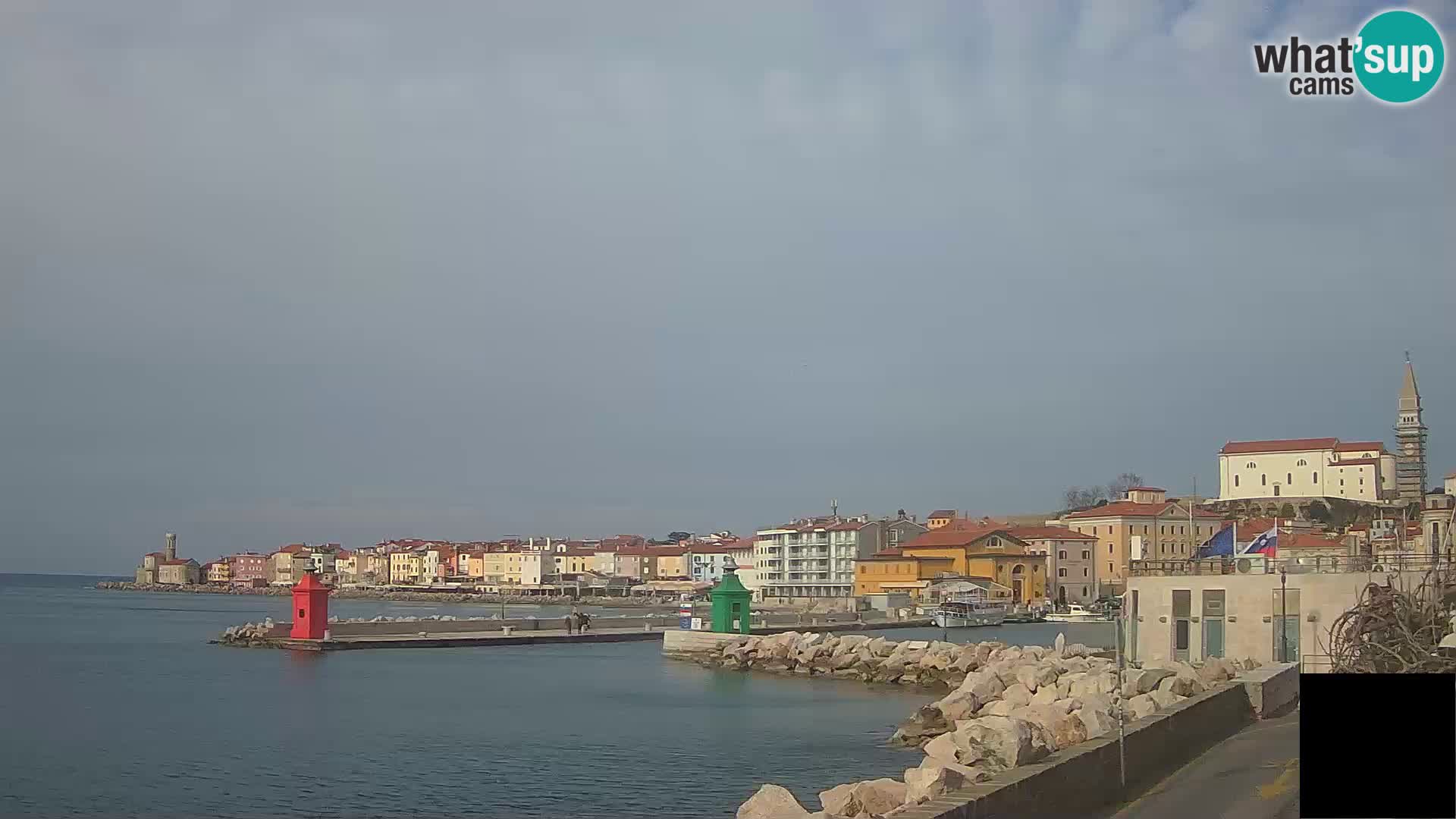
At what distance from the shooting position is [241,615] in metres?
101

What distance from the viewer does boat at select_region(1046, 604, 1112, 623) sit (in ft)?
261

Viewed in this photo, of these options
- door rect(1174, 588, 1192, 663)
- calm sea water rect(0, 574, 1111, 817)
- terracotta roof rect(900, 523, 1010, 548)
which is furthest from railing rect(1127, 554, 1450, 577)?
terracotta roof rect(900, 523, 1010, 548)

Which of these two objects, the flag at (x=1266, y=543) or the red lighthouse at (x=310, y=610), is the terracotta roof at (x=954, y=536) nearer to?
the red lighthouse at (x=310, y=610)

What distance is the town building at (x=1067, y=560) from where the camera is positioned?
95.1 metres

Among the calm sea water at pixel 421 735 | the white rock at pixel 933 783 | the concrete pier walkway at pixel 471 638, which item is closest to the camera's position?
the white rock at pixel 933 783

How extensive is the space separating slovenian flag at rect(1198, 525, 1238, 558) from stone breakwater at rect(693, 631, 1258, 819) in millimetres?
3172

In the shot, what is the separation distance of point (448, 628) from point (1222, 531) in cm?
3594

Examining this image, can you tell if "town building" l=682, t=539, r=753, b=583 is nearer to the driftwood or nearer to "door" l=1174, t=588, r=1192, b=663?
"door" l=1174, t=588, r=1192, b=663

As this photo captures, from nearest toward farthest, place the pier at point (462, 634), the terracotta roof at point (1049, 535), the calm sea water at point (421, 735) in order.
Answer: the calm sea water at point (421, 735)
the pier at point (462, 634)
the terracotta roof at point (1049, 535)

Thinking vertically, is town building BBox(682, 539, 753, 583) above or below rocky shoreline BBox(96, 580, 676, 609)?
above

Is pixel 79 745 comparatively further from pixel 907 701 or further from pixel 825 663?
pixel 825 663

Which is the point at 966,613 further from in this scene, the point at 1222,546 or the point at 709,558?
the point at 709,558

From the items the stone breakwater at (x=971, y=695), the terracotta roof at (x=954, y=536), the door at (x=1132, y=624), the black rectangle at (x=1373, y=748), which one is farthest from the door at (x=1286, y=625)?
the terracotta roof at (x=954, y=536)

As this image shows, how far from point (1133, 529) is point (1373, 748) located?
9412 centimetres
